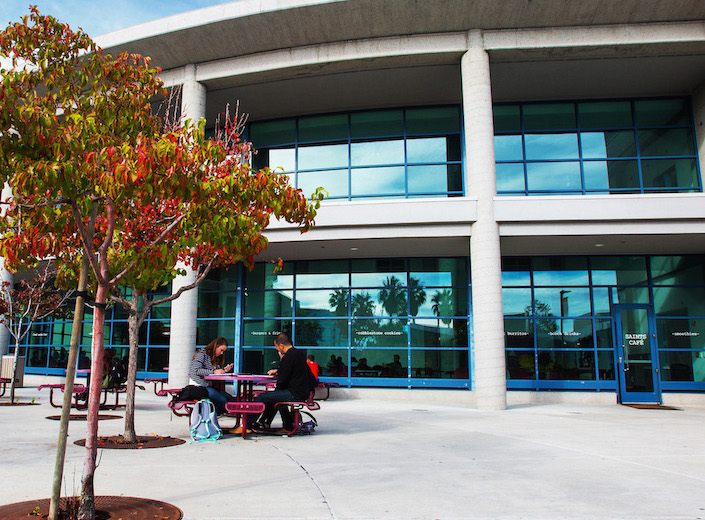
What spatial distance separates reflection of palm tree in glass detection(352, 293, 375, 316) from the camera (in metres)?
18.3

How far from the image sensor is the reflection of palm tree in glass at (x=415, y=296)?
59.1ft

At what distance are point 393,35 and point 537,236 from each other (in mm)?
6752

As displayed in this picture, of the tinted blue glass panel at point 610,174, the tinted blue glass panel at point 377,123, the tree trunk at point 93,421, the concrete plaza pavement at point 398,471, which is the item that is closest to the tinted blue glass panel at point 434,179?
the tinted blue glass panel at point 377,123

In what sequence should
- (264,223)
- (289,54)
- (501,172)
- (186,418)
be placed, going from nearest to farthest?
(264,223) < (186,418) < (289,54) < (501,172)

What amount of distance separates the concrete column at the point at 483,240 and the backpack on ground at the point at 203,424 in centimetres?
778

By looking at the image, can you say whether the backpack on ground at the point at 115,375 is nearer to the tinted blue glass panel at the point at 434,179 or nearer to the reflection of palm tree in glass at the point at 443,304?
the reflection of palm tree in glass at the point at 443,304

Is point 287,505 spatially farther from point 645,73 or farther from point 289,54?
point 645,73

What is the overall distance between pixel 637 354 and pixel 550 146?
22.0ft

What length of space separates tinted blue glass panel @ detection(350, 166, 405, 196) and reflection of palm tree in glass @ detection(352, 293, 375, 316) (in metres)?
3.28

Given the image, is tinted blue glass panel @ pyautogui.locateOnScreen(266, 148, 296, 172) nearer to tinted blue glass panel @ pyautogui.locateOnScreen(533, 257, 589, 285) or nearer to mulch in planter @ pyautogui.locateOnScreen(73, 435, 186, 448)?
tinted blue glass panel @ pyautogui.locateOnScreen(533, 257, 589, 285)

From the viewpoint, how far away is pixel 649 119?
1783 cm

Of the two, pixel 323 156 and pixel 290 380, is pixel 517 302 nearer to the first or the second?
pixel 323 156

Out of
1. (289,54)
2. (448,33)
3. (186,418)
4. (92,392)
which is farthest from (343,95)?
(92,392)

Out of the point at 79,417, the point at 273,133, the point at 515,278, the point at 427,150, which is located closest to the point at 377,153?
the point at 427,150
